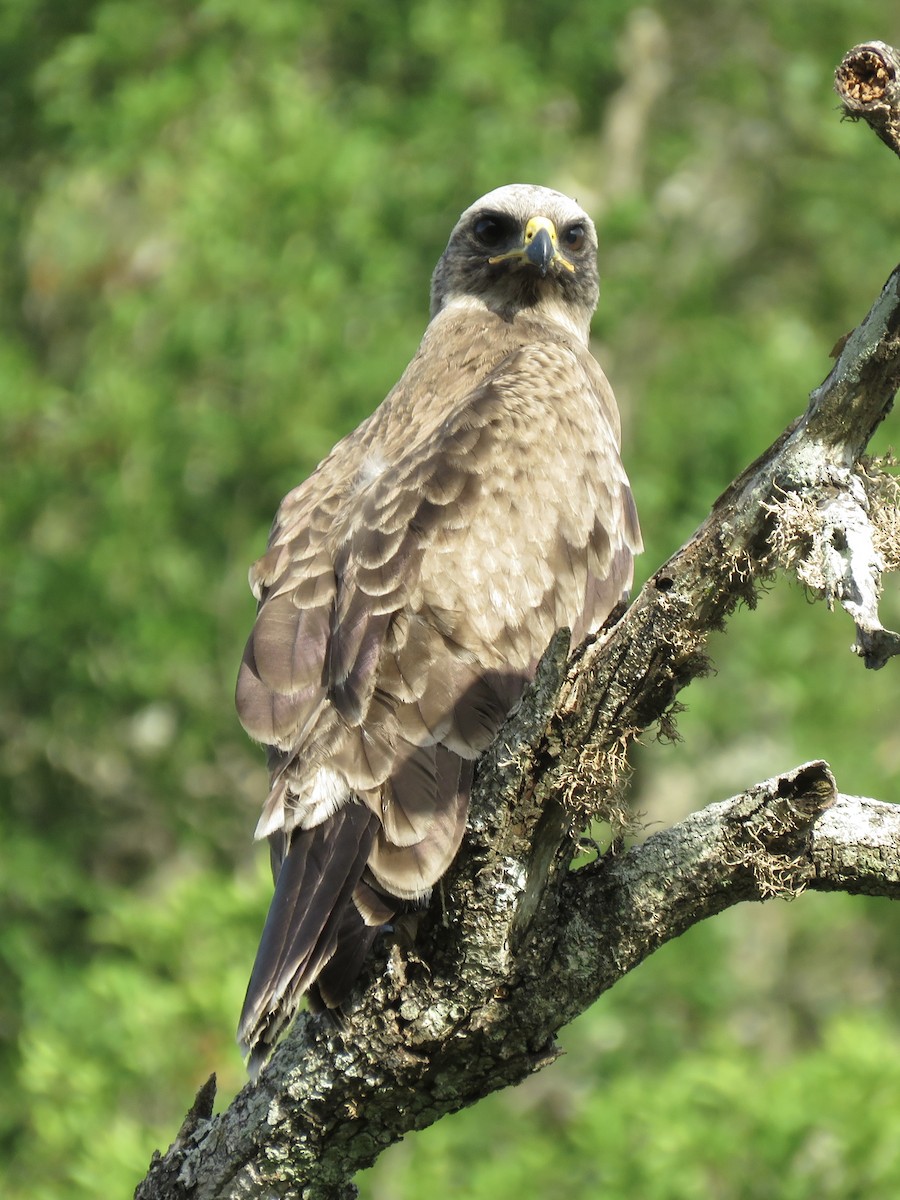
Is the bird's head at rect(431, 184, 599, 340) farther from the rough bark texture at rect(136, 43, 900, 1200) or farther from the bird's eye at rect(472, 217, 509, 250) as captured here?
the rough bark texture at rect(136, 43, 900, 1200)

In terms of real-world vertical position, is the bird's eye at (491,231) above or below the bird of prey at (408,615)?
above

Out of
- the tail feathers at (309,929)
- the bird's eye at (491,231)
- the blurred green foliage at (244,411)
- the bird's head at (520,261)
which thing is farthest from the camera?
the blurred green foliage at (244,411)

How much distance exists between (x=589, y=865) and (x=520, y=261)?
301cm

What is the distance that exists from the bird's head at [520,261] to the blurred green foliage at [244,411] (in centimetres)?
356

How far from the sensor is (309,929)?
11.2ft

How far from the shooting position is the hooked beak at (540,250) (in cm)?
564

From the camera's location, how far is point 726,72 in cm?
1333

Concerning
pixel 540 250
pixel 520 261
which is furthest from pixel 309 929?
pixel 520 261

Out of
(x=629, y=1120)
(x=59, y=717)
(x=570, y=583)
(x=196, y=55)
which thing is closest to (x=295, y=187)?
(x=196, y=55)

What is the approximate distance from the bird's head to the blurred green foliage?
140 inches

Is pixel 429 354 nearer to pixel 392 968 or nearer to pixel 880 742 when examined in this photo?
pixel 392 968

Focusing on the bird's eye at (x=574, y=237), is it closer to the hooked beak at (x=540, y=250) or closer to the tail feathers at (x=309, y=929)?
the hooked beak at (x=540, y=250)

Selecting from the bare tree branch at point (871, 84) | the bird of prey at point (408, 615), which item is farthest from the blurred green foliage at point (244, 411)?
the bare tree branch at point (871, 84)

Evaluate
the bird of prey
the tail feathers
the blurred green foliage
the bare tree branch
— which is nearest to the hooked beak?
the bird of prey
